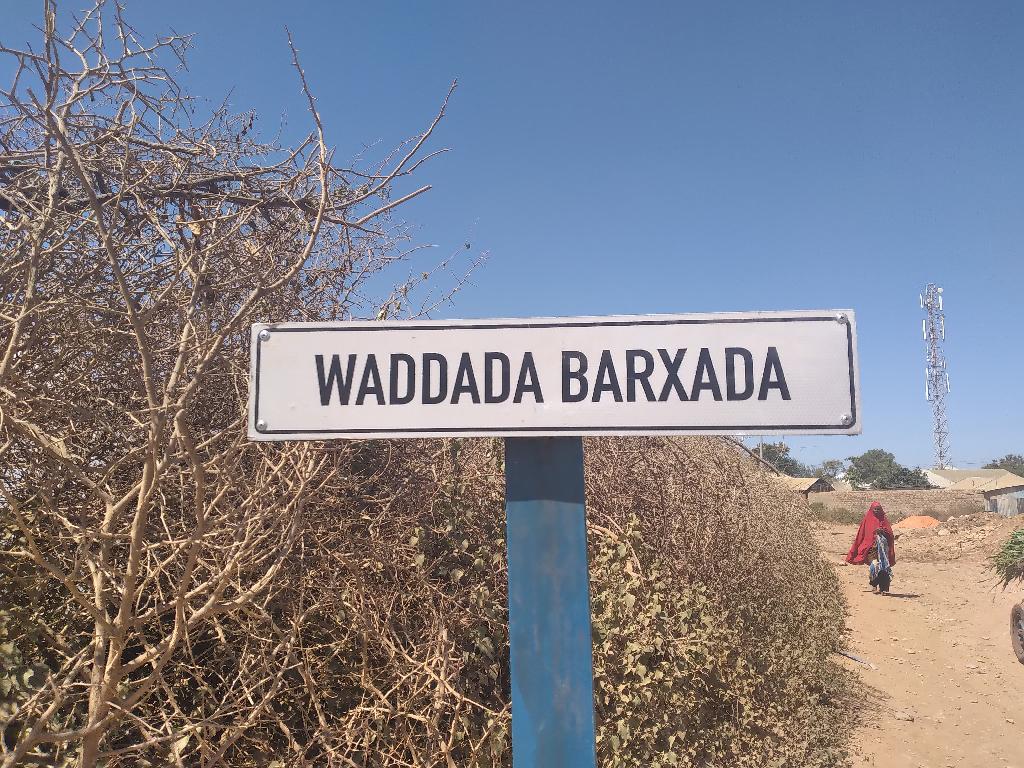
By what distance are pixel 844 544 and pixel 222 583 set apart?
23.4m

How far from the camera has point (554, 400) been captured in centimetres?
162

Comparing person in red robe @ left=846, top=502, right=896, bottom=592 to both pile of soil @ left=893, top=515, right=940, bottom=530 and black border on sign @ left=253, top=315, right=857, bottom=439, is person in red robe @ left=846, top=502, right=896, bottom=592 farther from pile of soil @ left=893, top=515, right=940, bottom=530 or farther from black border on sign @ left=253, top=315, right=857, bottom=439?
pile of soil @ left=893, top=515, right=940, bottom=530

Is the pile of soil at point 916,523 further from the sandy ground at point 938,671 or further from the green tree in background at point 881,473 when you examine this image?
the green tree in background at point 881,473

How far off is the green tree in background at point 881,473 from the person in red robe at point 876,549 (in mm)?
51359

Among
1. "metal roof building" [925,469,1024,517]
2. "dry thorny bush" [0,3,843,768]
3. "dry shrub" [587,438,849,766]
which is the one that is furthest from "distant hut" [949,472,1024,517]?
"dry thorny bush" [0,3,843,768]

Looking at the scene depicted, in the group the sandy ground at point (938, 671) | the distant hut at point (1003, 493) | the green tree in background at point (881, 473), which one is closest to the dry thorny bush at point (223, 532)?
Answer: the sandy ground at point (938, 671)

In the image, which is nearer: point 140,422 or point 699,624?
point 140,422

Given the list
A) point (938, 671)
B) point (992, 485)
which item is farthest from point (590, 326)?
point (992, 485)

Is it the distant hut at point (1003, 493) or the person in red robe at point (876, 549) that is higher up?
the distant hut at point (1003, 493)

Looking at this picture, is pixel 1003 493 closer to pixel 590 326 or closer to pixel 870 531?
pixel 870 531

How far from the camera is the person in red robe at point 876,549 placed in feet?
40.5

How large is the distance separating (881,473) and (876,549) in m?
59.6

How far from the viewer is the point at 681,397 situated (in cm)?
159

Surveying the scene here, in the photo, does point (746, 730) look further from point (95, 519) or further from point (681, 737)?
point (95, 519)
